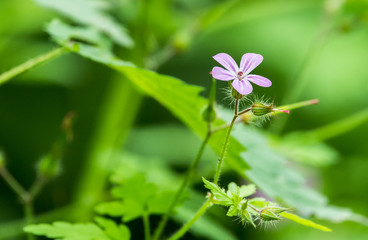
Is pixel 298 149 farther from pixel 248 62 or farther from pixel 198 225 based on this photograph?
pixel 248 62

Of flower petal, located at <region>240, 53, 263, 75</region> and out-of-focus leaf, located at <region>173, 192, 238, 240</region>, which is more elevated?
flower petal, located at <region>240, 53, 263, 75</region>

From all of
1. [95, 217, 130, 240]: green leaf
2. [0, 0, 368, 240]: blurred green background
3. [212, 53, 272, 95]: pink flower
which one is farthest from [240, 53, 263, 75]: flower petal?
[0, 0, 368, 240]: blurred green background

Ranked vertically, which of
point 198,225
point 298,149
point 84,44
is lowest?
point 198,225

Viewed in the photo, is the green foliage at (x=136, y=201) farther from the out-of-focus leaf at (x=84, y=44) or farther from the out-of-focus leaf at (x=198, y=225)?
the out-of-focus leaf at (x=198, y=225)

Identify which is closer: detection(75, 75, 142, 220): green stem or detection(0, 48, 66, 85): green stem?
detection(0, 48, 66, 85): green stem

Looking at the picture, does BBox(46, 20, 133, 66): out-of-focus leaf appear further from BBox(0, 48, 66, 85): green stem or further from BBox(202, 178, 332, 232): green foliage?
BBox(202, 178, 332, 232): green foliage

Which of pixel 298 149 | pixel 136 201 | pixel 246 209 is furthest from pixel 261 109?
pixel 298 149
